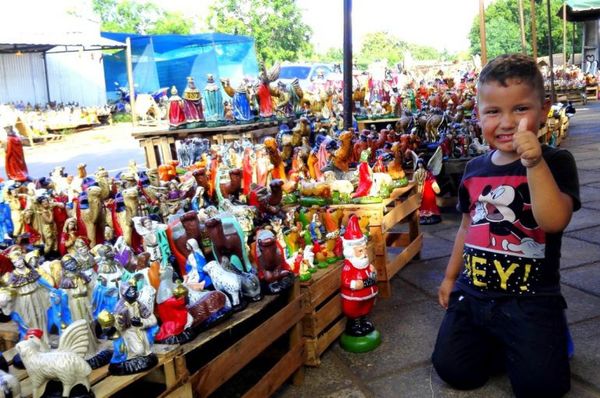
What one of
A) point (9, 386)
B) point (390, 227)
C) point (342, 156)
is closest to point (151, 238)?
point (9, 386)

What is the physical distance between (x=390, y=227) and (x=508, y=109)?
1.71 meters

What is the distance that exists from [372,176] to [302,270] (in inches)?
49.7

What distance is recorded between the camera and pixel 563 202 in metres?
2.07

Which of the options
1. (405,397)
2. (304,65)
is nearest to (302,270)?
(405,397)

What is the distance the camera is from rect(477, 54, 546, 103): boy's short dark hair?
219cm

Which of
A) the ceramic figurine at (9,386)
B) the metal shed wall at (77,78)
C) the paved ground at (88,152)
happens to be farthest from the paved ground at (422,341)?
the metal shed wall at (77,78)

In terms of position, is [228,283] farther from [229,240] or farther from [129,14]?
[129,14]

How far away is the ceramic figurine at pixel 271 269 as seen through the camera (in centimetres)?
250

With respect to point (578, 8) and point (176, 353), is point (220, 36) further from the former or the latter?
point (176, 353)

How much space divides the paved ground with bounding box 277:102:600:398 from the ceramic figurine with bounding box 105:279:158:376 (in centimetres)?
97

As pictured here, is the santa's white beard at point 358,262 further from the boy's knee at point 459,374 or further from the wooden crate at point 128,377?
the wooden crate at point 128,377

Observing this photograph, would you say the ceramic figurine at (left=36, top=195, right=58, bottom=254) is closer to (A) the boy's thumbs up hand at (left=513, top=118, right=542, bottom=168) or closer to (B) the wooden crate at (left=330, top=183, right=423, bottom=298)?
(B) the wooden crate at (left=330, top=183, right=423, bottom=298)

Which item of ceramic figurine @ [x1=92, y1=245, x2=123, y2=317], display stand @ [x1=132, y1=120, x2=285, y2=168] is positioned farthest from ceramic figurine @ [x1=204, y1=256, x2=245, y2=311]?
display stand @ [x1=132, y1=120, x2=285, y2=168]

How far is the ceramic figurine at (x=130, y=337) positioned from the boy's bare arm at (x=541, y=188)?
4.43ft
